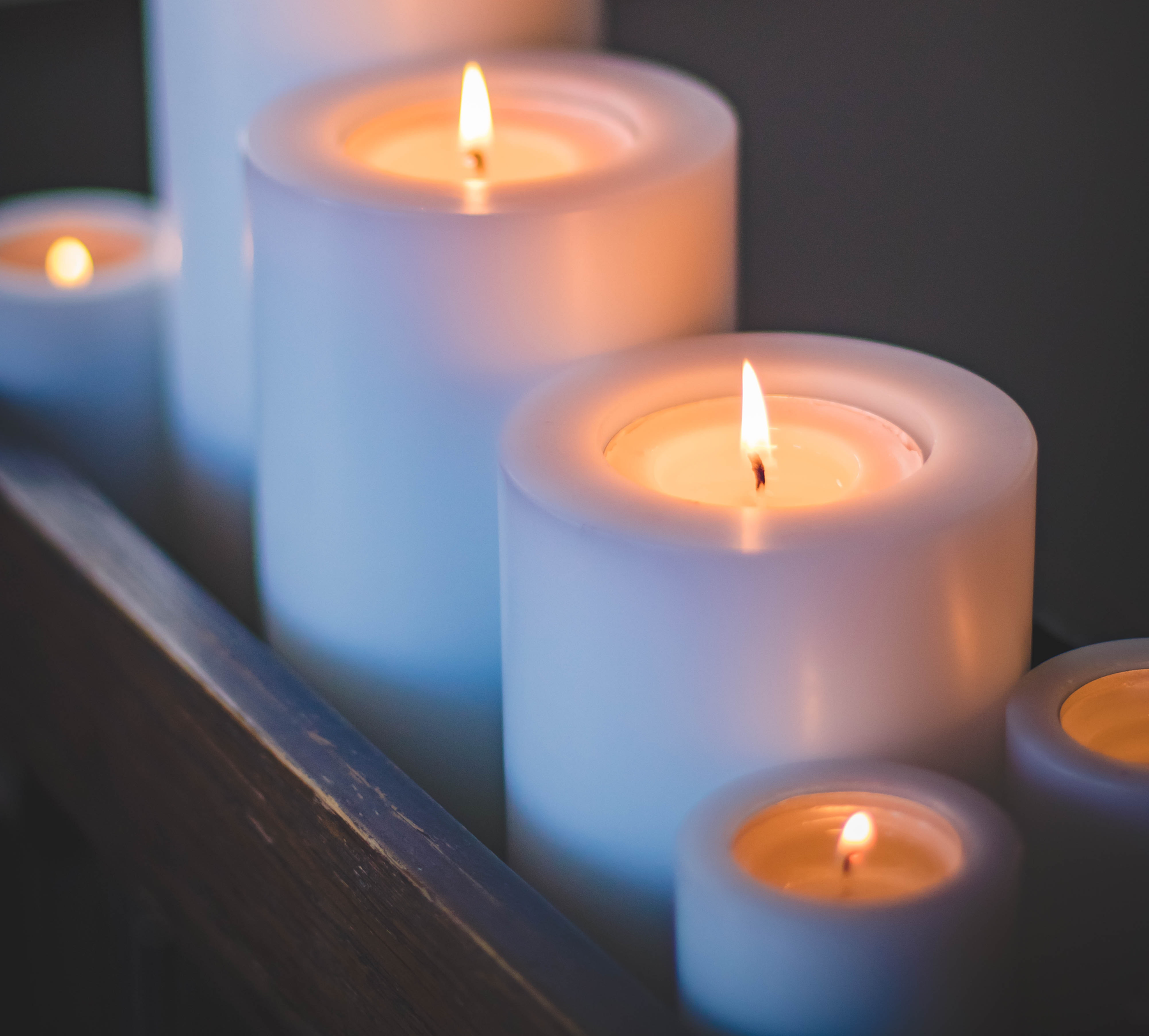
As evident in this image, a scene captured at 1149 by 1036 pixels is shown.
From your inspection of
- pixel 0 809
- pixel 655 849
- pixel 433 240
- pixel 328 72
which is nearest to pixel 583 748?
pixel 655 849

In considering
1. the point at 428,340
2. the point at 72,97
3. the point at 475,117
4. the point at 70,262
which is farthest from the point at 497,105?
the point at 72,97

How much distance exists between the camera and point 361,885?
41cm

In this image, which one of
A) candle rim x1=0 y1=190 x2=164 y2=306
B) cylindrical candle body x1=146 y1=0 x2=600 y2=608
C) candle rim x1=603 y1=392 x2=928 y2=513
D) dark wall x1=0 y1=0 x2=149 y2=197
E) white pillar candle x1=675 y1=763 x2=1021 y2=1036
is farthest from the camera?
dark wall x1=0 y1=0 x2=149 y2=197

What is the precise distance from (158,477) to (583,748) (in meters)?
0.36

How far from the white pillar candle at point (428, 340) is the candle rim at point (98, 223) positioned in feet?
0.56

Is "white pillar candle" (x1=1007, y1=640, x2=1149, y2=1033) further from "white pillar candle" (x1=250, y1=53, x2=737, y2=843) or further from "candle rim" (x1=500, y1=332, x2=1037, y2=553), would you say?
"white pillar candle" (x1=250, y1=53, x2=737, y2=843)

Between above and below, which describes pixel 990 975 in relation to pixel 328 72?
below

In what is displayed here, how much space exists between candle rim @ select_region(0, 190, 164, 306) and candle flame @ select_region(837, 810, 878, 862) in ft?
1.44

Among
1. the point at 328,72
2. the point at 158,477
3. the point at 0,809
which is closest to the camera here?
the point at 328,72

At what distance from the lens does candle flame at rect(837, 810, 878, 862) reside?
1.08 ft

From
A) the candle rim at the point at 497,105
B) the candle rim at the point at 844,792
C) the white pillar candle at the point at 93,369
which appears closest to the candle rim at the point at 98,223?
the white pillar candle at the point at 93,369

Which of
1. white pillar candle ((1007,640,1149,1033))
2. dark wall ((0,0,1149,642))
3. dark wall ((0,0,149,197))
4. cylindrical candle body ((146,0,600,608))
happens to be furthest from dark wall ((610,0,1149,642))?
dark wall ((0,0,149,197))

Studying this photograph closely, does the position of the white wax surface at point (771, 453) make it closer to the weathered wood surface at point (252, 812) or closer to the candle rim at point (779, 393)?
the candle rim at point (779, 393)

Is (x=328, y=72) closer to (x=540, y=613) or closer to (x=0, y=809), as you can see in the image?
(x=540, y=613)
